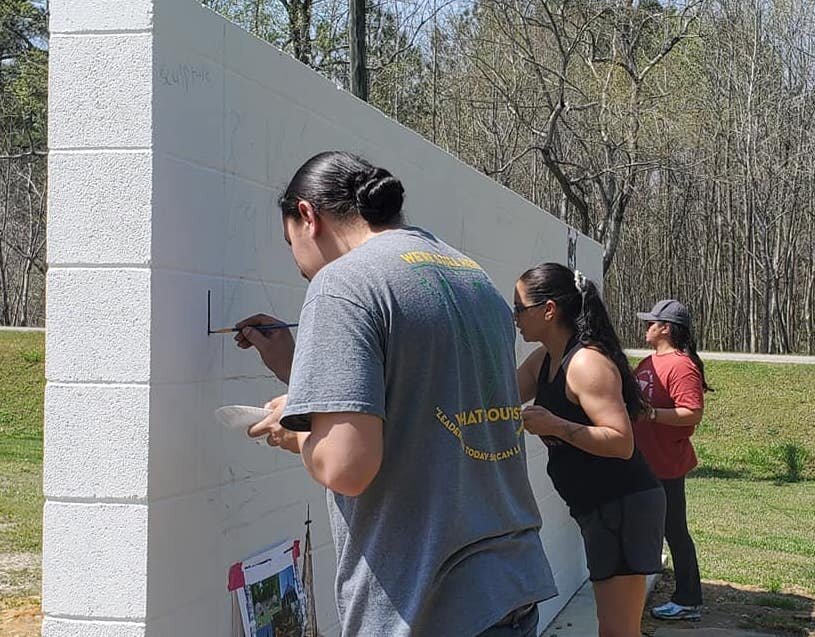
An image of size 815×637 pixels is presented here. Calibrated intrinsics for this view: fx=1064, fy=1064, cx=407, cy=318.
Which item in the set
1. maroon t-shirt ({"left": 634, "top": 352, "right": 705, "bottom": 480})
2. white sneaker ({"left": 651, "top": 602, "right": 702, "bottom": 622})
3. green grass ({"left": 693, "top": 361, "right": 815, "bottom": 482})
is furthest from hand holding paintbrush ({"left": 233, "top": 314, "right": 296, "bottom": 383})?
green grass ({"left": 693, "top": 361, "right": 815, "bottom": 482})

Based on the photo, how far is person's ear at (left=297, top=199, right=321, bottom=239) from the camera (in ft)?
6.57

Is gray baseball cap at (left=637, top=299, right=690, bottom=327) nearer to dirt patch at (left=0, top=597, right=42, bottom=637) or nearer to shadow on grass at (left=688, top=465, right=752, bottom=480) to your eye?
dirt patch at (left=0, top=597, right=42, bottom=637)

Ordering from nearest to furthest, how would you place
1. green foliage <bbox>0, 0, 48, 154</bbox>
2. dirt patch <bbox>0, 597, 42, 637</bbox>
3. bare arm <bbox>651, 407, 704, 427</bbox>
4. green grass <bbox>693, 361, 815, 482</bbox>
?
dirt patch <bbox>0, 597, 42, 637</bbox>, bare arm <bbox>651, 407, 704, 427</bbox>, green grass <bbox>693, 361, 815, 482</bbox>, green foliage <bbox>0, 0, 48, 154</bbox>

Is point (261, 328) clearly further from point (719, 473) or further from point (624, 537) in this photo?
point (719, 473)

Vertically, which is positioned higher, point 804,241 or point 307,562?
point 804,241

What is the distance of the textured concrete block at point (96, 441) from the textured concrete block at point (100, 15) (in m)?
0.78

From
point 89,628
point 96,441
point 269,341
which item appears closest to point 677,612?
point 269,341

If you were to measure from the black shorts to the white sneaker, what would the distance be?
2.50 metres

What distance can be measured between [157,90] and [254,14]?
16.0 meters

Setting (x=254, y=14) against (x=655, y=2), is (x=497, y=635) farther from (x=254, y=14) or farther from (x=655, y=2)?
(x=655, y=2)

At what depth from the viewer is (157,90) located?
7.63ft

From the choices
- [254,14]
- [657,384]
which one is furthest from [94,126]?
[254,14]

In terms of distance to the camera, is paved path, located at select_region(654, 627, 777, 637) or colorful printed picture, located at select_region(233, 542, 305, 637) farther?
paved path, located at select_region(654, 627, 777, 637)

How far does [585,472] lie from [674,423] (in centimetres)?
212
